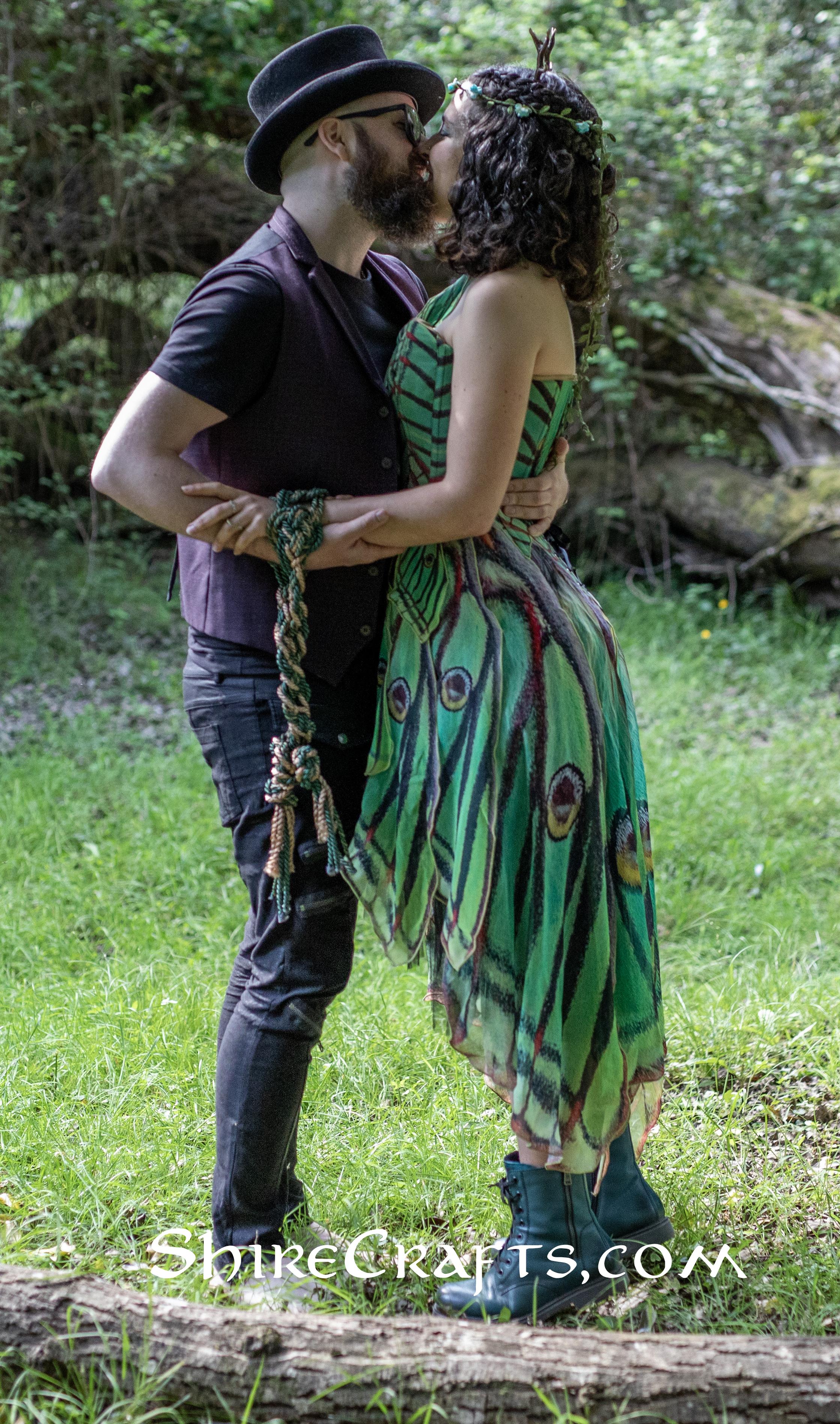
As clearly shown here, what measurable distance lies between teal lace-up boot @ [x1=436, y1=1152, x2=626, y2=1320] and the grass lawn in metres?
0.09

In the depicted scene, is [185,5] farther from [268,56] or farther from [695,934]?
[695,934]

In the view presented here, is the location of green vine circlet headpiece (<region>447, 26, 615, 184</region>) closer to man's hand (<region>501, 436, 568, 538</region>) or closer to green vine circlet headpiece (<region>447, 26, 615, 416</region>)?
green vine circlet headpiece (<region>447, 26, 615, 416</region>)

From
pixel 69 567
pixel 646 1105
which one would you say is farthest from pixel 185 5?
pixel 646 1105

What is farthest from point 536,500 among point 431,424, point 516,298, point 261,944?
point 261,944

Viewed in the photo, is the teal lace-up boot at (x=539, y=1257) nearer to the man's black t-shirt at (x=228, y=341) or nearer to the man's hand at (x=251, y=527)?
the man's hand at (x=251, y=527)

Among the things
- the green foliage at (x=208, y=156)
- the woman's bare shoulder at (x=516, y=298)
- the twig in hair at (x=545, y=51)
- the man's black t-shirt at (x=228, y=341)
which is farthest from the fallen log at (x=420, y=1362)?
the green foliage at (x=208, y=156)

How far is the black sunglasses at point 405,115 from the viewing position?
6.72 feet

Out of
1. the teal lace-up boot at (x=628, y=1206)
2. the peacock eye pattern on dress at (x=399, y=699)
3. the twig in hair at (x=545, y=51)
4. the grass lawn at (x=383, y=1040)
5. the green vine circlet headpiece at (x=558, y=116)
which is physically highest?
the twig in hair at (x=545, y=51)

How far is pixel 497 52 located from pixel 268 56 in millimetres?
1353

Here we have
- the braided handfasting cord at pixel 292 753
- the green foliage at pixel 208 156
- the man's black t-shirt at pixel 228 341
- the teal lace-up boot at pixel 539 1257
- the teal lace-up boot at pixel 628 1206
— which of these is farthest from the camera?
the green foliage at pixel 208 156

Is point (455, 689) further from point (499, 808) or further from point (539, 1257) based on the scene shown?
point (539, 1257)

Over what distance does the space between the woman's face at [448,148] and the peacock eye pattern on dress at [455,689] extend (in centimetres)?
79

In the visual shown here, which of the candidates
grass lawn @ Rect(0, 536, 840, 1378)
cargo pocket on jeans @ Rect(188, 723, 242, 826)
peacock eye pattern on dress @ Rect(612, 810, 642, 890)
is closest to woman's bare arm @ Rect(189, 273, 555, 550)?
cargo pocket on jeans @ Rect(188, 723, 242, 826)

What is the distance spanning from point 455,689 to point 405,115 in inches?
40.2
